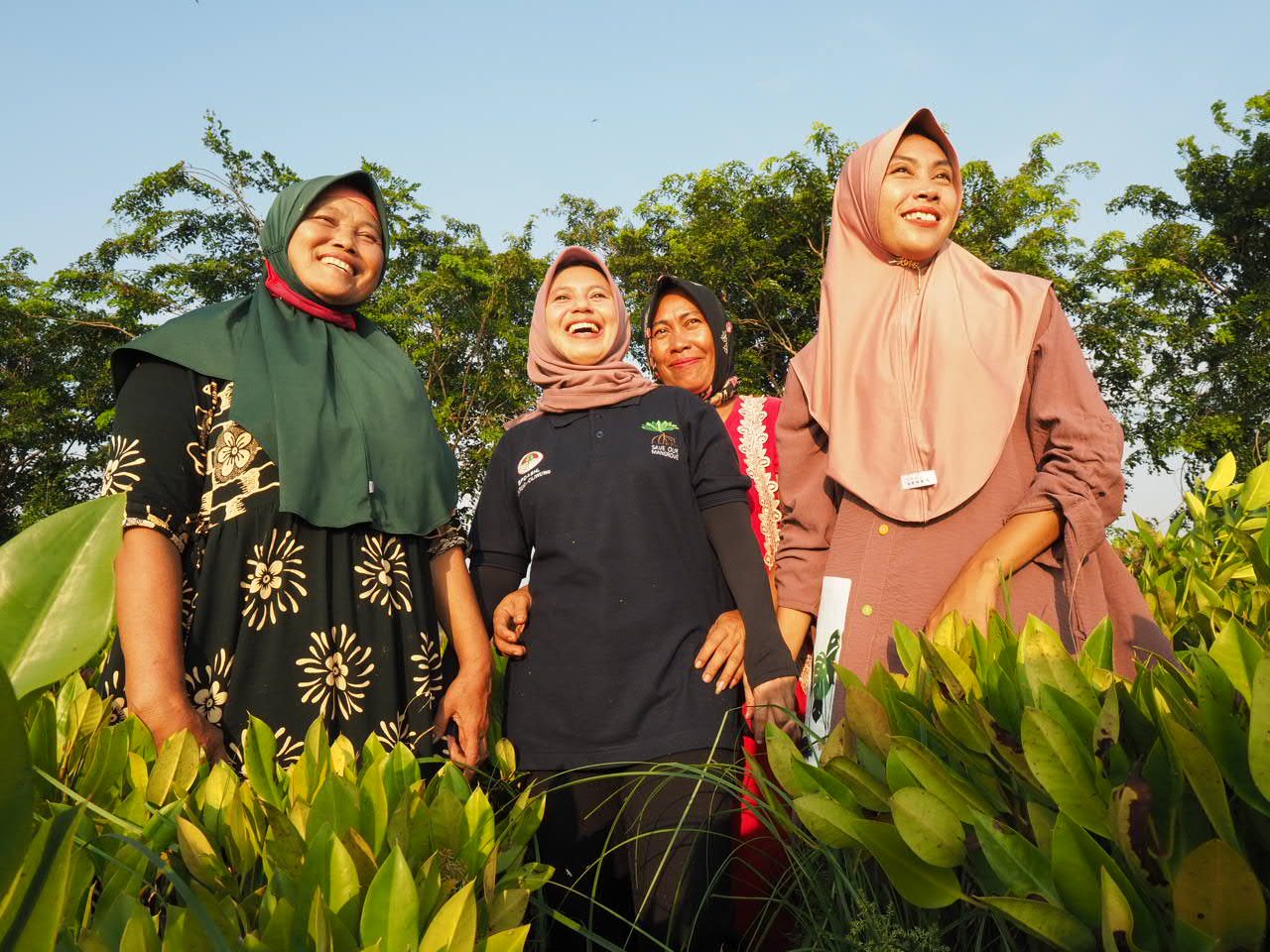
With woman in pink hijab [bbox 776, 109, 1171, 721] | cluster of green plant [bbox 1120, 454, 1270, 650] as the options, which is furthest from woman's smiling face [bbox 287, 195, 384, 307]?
cluster of green plant [bbox 1120, 454, 1270, 650]

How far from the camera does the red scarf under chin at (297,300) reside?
2.21 m

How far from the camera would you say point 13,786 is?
460mm

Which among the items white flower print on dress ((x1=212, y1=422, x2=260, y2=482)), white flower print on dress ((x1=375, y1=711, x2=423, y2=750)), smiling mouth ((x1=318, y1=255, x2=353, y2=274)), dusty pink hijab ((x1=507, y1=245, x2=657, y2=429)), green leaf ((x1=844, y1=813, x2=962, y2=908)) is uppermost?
smiling mouth ((x1=318, y1=255, x2=353, y2=274))

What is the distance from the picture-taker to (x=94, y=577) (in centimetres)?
53

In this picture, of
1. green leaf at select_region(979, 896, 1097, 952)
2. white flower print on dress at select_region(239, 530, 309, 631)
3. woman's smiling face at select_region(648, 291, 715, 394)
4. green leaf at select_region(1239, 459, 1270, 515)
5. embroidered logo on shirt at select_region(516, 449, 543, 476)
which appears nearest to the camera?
green leaf at select_region(979, 896, 1097, 952)

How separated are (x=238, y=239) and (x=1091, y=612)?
49.6ft

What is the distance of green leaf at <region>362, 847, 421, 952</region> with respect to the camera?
2.89 ft

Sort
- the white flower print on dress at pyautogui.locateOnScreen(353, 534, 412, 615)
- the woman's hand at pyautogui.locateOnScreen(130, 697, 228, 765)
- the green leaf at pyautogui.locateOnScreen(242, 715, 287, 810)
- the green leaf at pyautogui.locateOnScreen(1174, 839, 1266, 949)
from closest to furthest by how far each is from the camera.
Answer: the green leaf at pyautogui.locateOnScreen(1174, 839, 1266, 949)
the green leaf at pyautogui.locateOnScreen(242, 715, 287, 810)
the woman's hand at pyautogui.locateOnScreen(130, 697, 228, 765)
the white flower print on dress at pyautogui.locateOnScreen(353, 534, 412, 615)

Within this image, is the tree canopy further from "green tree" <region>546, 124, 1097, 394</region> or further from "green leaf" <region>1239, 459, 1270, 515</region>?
"green leaf" <region>1239, 459, 1270, 515</region>

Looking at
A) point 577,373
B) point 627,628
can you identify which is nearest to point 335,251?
point 577,373

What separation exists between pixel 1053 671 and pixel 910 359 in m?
1.23

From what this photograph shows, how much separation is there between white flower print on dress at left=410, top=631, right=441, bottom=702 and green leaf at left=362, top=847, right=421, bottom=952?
1.16 meters

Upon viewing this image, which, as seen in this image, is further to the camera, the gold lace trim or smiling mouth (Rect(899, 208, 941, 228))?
the gold lace trim

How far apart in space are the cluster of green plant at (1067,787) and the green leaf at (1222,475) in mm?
1689
